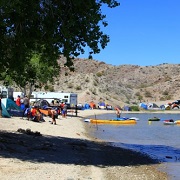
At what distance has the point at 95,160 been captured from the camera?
54.1ft

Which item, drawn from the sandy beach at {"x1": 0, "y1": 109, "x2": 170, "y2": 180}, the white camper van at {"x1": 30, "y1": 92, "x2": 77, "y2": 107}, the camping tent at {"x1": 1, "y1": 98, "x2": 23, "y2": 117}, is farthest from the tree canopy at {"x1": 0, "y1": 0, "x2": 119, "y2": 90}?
the white camper van at {"x1": 30, "y1": 92, "x2": 77, "y2": 107}

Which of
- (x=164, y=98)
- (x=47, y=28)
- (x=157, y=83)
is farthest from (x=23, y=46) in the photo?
(x=157, y=83)

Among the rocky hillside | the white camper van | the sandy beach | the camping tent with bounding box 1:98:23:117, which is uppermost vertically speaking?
the rocky hillside

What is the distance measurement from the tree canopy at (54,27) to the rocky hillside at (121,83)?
2474 inches

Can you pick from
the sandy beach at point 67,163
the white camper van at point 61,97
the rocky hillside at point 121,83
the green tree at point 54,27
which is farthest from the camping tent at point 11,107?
the rocky hillside at point 121,83

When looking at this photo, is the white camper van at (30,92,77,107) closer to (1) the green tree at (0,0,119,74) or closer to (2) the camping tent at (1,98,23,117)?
(2) the camping tent at (1,98,23,117)

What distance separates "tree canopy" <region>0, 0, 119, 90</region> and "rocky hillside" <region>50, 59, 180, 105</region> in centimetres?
6283

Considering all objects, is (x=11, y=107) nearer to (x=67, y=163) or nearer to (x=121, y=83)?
(x=67, y=163)

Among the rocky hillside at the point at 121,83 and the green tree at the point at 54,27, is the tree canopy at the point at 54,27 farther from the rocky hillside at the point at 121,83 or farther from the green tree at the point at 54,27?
the rocky hillside at the point at 121,83

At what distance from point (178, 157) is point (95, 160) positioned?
5848mm

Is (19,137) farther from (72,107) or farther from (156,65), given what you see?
(156,65)

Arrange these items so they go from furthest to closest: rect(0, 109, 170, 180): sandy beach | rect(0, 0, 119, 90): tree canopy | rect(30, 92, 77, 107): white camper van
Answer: rect(30, 92, 77, 107): white camper van, rect(0, 0, 119, 90): tree canopy, rect(0, 109, 170, 180): sandy beach

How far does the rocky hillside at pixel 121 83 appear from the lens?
108 m

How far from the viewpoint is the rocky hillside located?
355 ft
